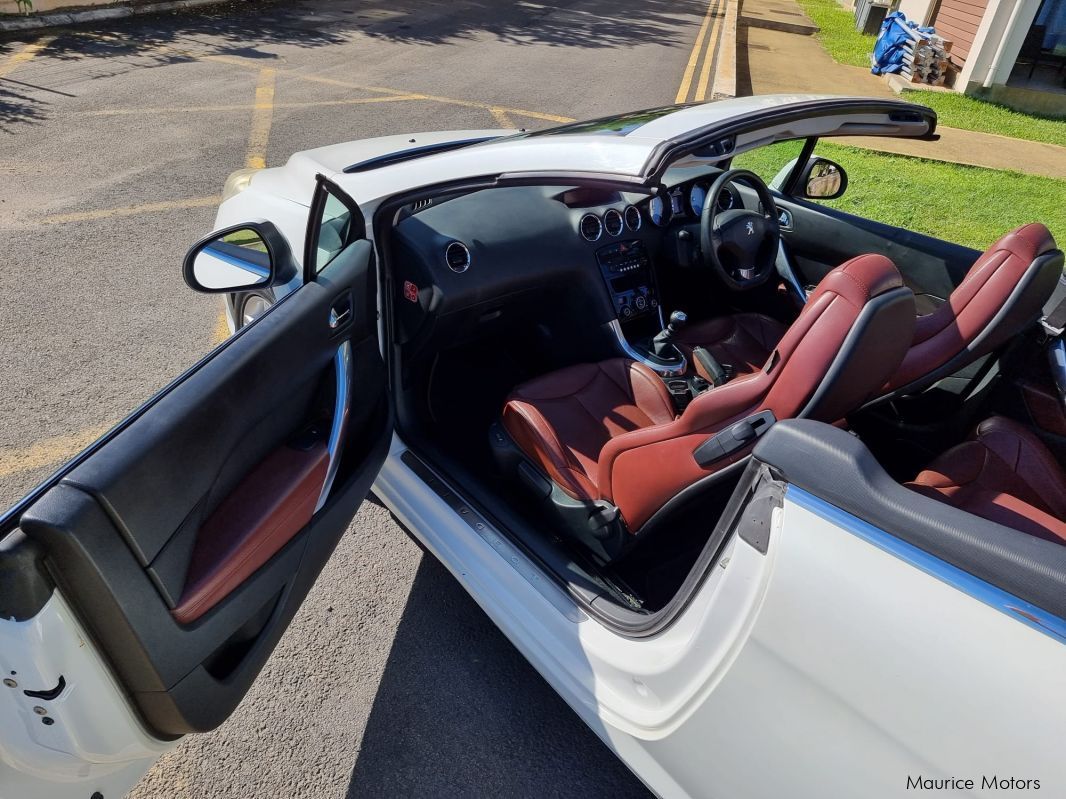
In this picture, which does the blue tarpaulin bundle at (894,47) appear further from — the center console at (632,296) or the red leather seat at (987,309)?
the red leather seat at (987,309)

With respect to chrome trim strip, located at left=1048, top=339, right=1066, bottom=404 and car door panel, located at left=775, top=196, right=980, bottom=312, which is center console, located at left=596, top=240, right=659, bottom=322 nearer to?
car door panel, located at left=775, top=196, right=980, bottom=312

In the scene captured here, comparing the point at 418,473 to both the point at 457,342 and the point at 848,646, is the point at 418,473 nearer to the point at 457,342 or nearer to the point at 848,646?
the point at 457,342

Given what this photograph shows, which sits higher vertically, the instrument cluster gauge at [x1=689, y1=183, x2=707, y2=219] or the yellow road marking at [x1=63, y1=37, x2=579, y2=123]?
the instrument cluster gauge at [x1=689, y1=183, x2=707, y2=219]

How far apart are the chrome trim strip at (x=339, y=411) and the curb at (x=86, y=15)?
11.5 meters

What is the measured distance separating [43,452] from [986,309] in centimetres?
351

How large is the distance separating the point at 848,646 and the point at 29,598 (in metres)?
1.37

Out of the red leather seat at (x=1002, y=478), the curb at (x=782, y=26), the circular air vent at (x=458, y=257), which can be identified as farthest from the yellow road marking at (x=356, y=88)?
the curb at (x=782, y=26)

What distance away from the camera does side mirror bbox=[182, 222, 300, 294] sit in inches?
87.4

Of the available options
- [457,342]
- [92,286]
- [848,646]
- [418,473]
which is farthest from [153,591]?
[92,286]

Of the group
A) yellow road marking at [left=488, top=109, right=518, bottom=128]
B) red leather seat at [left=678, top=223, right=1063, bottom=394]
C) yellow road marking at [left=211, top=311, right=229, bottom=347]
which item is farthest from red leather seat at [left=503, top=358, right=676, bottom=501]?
yellow road marking at [left=488, top=109, right=518, bottom=128]

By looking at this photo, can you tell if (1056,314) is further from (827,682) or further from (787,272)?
(827,682)

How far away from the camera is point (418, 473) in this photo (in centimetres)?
236

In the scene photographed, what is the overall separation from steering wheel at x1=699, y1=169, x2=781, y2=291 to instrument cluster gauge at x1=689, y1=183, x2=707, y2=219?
33 cm

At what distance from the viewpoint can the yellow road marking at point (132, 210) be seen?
4.99 metres
